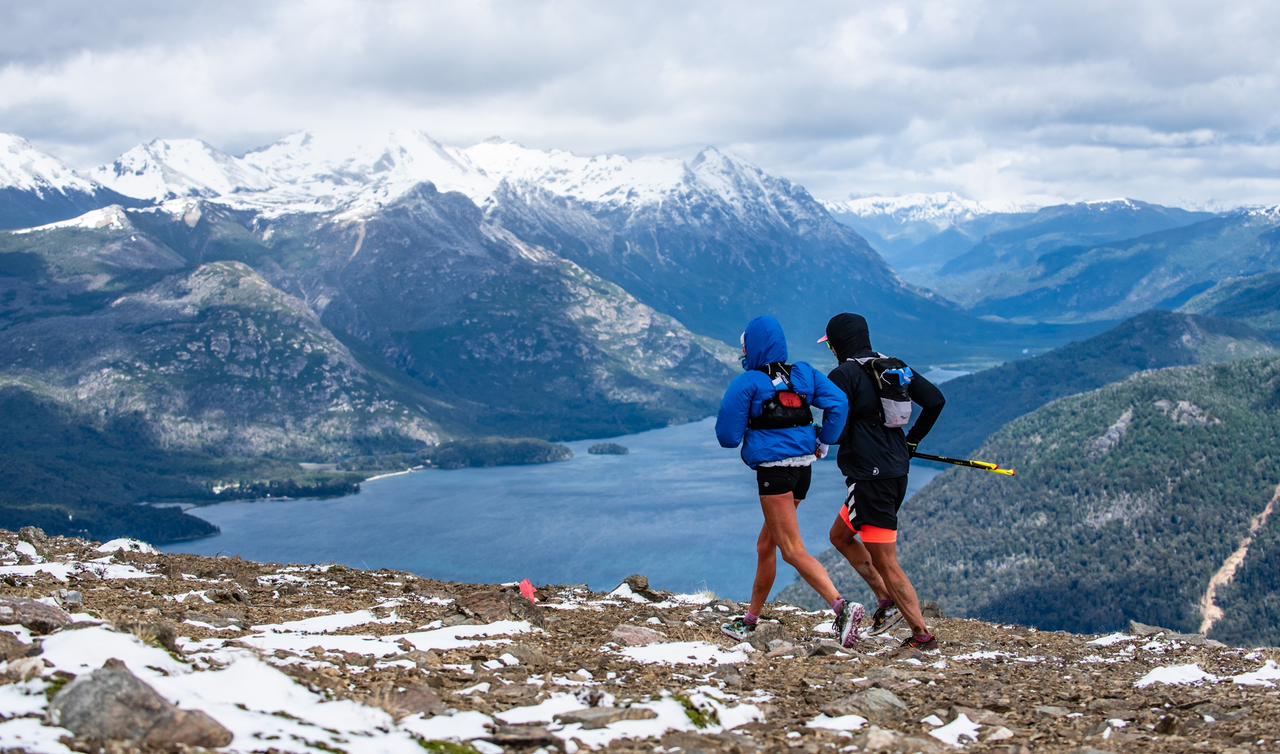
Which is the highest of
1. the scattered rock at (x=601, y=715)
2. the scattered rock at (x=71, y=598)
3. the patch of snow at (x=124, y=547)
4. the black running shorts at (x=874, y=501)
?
the black running shorts at (x=874, y=501)

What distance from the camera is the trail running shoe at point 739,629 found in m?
16.9

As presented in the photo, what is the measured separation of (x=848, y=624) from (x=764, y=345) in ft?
14.0

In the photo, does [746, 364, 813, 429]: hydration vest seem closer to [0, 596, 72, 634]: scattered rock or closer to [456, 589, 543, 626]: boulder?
[456, 589, 543, 626]: boulder

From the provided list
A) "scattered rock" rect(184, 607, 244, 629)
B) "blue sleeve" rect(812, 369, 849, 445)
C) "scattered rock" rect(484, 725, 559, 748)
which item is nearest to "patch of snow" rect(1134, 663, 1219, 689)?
"blue sleeve" rect(812, 369, 849, 445)

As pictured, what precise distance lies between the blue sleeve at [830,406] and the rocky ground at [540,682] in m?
3.01

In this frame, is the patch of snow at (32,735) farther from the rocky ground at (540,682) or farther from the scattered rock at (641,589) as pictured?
the scattered rock at (641,589)

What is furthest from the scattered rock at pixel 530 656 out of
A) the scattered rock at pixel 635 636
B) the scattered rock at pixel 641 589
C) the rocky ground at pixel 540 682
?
the scattered rock at pixel 641 589

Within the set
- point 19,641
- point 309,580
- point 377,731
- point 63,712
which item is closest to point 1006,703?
point 377,731

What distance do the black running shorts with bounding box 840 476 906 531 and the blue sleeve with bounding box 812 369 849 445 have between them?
35.9 inches

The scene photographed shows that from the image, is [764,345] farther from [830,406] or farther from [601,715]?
[601,715]

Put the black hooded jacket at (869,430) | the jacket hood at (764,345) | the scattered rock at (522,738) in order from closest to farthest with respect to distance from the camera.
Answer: the scattered rock at (522,738)
the jacket hood at (764,345)
the black hooded jacket at (869,430)

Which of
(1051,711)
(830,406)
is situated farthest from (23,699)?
(830,406)

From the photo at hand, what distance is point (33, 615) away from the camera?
12508 mm

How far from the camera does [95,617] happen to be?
13.5 m
